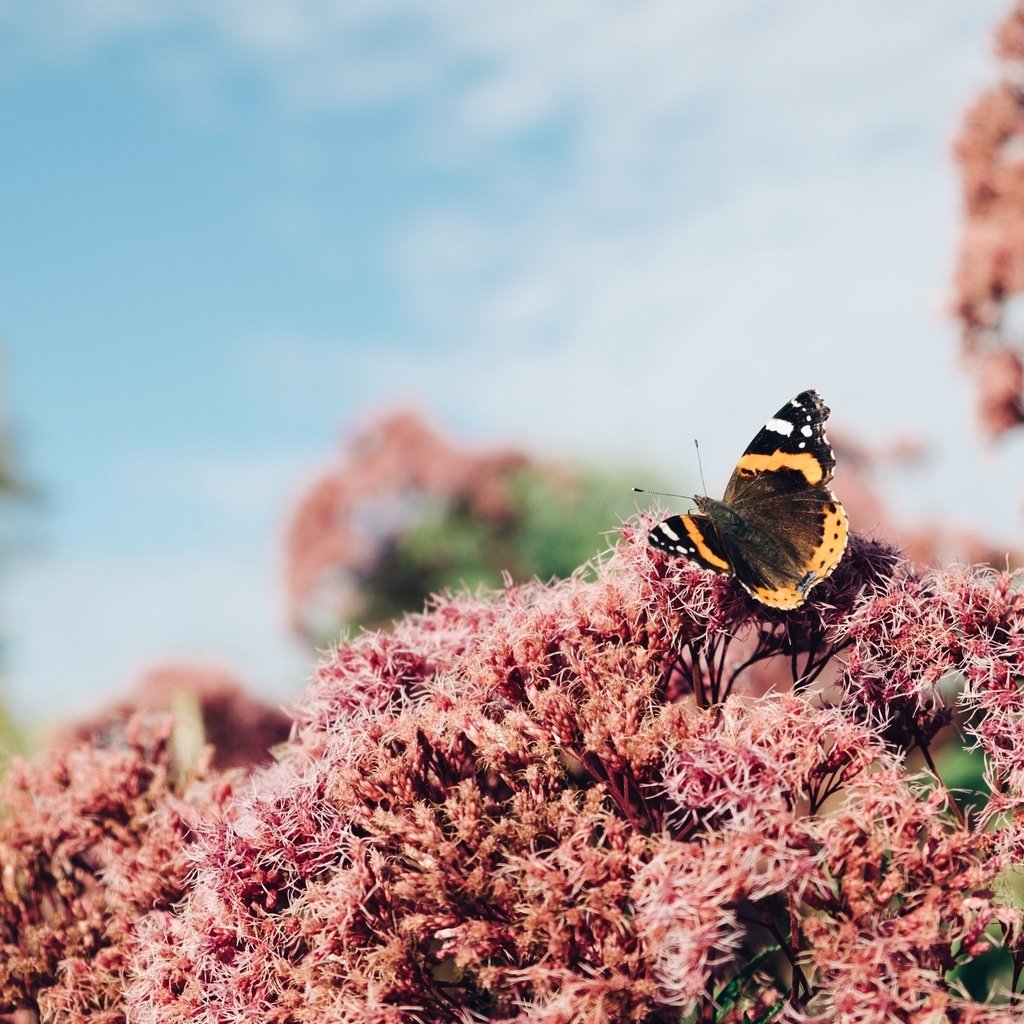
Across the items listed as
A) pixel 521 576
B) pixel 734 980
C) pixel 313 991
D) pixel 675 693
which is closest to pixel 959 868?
pixel 734 980

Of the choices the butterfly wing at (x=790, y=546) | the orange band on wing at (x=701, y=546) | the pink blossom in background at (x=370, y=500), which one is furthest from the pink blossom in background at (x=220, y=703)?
the orange band on wing at (x=701, y=546)

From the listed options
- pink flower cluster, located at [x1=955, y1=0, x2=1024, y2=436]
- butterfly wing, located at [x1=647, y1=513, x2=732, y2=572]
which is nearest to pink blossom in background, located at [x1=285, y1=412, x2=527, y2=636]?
pink flower cluster, located at [x1=955, y1=0, x2=1024, y2=436]

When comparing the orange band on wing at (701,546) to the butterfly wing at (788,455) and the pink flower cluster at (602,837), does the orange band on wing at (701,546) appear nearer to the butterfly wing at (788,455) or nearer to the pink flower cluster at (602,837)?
the pink flower cluster at (602,837)

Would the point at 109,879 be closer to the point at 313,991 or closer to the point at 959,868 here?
the point at 313,991

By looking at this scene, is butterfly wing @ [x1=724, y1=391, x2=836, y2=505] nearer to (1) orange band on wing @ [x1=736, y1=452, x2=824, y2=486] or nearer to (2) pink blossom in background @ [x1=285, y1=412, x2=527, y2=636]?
(1) orange band on wing @ [x1=736, y1=452, x2=824, y2=486]

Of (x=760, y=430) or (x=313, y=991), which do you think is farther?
(x=760, y=430)
